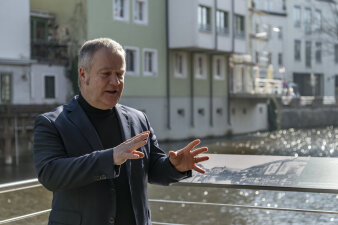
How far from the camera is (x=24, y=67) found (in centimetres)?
2256

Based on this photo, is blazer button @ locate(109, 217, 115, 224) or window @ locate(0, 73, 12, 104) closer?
blazer button @ locate(109, 217, 115, 224)

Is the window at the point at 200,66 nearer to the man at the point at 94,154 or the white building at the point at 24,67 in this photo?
the white building at the point at 24,67

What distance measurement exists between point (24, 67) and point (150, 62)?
681 centimetres

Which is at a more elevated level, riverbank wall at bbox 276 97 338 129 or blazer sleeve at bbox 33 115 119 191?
blazer sleeve at bbox 33 115 119 191

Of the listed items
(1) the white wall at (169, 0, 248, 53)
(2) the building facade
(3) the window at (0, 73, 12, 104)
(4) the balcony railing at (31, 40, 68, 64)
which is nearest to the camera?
(3) the window at (0, 73, 12, 104)

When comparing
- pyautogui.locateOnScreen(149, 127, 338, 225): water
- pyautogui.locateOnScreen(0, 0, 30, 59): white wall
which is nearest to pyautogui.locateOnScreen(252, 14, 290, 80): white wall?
pyautogui.locateOnScreen(0, 0, 30, 59): white wall

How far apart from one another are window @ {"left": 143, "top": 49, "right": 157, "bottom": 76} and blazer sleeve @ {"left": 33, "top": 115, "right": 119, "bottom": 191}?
24882 millimetres

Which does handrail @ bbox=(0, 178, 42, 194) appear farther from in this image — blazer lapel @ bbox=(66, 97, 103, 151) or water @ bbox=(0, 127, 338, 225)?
blazer lapel @ bbox=(66, 97, 103, 151)

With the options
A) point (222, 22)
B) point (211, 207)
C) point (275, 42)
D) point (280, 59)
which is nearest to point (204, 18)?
point (222, 22)

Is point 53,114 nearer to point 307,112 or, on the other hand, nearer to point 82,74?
point 82,74

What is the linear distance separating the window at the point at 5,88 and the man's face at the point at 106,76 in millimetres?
20549

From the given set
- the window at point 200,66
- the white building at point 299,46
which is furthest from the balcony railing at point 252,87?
the white building at point 299,46

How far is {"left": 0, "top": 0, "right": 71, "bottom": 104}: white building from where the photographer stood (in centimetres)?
2195

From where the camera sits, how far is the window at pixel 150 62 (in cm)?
2705
